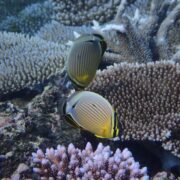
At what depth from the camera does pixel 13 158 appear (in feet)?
9.71

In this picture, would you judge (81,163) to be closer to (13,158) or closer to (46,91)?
(13,158)

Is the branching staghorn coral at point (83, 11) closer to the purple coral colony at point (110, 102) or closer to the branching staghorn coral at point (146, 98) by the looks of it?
the purple coral colony at point (110, 102)

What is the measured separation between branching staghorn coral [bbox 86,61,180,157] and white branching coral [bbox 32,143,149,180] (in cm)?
60

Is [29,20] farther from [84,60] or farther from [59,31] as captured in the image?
[84,60]

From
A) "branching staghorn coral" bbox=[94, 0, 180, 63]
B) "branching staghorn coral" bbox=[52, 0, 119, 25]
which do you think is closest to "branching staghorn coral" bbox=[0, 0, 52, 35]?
"branching staghorn coral" bbox=[52, 0, 119, 25]

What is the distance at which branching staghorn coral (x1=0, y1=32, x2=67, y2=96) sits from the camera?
4621 millimetres

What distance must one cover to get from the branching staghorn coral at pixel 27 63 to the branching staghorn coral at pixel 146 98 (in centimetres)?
106

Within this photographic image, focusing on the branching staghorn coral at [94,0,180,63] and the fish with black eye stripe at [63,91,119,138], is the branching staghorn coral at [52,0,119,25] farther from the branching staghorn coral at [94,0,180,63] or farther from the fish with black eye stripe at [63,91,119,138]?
the fish with black eye stripe at [63,91,119,138]

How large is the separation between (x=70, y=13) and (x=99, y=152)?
4309 millimetres

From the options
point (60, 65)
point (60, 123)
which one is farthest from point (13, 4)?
point (60, 123)

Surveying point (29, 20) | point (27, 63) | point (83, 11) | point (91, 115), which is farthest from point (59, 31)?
point (91, 115)

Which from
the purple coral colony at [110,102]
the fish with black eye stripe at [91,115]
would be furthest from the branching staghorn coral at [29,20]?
the fish with black eye stripe at [91,115]

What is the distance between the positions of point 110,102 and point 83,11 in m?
3.52

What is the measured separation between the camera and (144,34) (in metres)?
4.81
